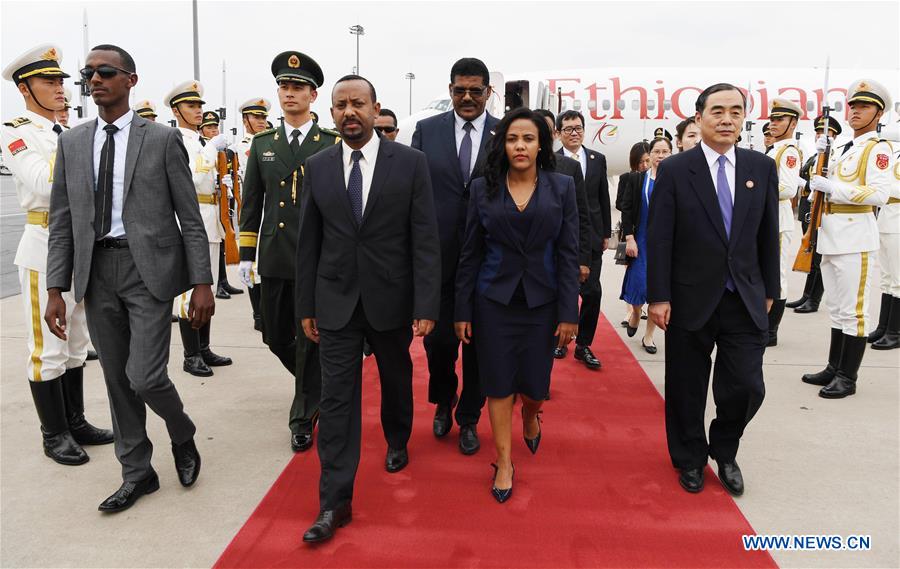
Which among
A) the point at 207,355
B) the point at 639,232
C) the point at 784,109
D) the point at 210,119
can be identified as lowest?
the point at 207,355

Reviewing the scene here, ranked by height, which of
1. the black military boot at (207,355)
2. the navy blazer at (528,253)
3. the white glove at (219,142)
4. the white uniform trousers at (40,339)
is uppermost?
the white glove at (219,142)

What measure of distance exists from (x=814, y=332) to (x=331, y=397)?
230 inches

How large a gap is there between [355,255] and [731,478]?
2.25 meters

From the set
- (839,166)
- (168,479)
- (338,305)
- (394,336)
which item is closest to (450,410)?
(394,336)

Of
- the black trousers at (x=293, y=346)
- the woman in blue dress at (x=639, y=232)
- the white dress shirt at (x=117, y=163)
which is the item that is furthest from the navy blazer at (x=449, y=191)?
the woman in blue dress at (x=639, y=232)

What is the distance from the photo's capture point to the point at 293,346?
409 centimetres

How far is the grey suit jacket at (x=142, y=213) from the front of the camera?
3.04 metres

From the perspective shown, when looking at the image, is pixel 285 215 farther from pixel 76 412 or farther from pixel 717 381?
pixel 717 381

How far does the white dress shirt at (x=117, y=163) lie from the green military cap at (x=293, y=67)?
107cm

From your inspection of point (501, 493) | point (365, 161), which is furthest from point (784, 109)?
point (501, 493)

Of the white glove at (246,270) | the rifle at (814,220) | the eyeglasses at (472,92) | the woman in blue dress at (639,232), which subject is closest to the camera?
the eyeglasses at (472,92)

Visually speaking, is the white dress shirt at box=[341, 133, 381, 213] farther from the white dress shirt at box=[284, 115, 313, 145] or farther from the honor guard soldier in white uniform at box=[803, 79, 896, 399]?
the honor guard soldier in white uniform at box=[803, 79, 896, 399]

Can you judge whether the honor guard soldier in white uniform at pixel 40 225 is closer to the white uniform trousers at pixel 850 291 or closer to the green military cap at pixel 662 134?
the white uniform trousers at pixel 850 291

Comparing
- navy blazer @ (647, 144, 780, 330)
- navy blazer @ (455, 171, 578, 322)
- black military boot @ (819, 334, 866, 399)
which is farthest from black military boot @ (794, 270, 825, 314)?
navy blazer @ (455, 171, 578, 322)
